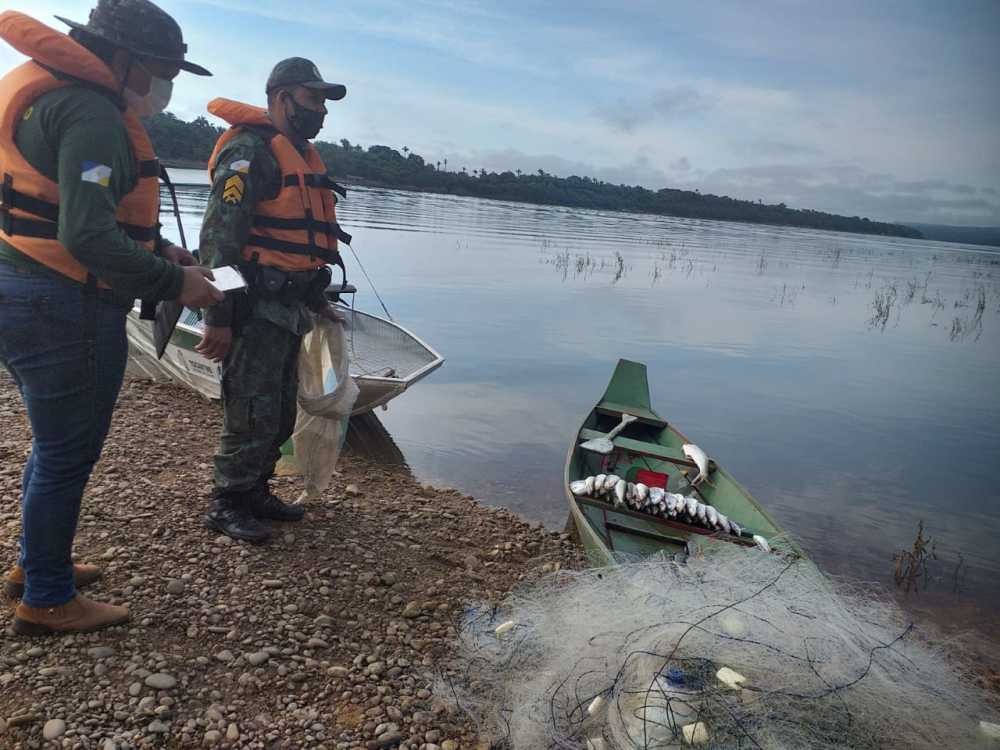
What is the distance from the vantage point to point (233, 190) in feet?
12.9

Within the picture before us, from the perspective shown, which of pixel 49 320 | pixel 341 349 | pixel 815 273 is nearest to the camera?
pixel 49 320

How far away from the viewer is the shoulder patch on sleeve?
3932 mm

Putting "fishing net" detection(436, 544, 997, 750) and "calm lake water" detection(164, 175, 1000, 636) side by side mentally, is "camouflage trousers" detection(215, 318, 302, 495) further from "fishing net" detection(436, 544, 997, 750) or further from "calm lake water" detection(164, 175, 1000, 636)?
"calm lake water" detection(164, 175, 1000, 636)

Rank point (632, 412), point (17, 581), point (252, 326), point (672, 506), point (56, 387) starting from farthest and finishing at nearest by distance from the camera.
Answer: point (632, 412)
point (672, 506)
point (252, 326)
point (17, 581)
point (56, 387)

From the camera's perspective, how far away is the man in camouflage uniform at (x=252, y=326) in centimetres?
399

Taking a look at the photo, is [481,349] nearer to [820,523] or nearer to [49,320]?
[820,523]

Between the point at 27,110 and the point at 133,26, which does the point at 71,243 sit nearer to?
the point at 27,110

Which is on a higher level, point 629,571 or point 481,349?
point 629,571

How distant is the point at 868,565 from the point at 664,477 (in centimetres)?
268

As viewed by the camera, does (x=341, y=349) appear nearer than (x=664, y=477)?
Yes

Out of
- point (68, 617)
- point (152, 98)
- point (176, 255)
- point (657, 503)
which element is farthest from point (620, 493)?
point (152, 98)

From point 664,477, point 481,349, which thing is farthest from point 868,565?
point 481,349

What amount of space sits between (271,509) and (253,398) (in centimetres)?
96

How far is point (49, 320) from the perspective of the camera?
286cm
